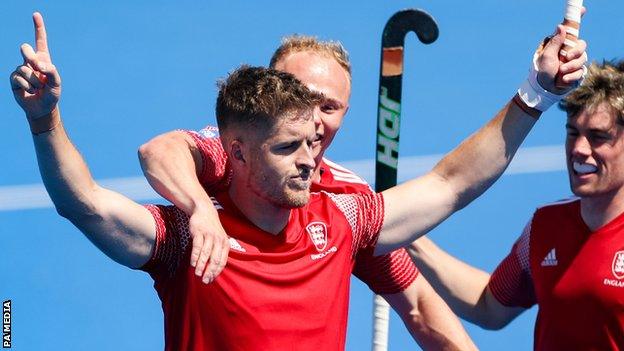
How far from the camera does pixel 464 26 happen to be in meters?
13.1

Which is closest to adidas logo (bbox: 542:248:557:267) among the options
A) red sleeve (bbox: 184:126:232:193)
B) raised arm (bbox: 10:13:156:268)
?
red sleeve (bbox: 184:126:232:193)

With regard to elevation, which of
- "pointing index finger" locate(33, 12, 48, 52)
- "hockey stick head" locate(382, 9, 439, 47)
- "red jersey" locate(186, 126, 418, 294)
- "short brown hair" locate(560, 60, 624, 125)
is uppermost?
"hockey stick head" locate(382, 9, 439, 47)

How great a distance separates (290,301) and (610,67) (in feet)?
7.34

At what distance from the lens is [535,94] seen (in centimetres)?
565

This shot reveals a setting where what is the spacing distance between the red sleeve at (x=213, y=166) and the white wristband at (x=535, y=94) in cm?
114

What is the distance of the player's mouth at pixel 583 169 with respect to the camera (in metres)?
6.63

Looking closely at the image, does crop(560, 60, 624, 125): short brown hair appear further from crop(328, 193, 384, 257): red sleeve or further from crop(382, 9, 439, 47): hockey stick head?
crop(328, 193, 384, 257): red sleeve

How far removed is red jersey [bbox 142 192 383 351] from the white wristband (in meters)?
0.86

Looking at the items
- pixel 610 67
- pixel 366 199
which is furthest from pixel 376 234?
pixel 610 67

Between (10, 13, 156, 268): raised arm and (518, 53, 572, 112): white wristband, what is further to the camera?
(518, 53, 572, 112): white wristband

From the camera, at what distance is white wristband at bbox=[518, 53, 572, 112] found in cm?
562

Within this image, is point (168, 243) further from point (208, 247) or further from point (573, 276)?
point (573, 276)

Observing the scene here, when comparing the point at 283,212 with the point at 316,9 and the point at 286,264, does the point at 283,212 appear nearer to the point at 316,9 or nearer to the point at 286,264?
the point at 286,264

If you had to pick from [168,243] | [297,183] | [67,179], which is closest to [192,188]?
[168,243]
